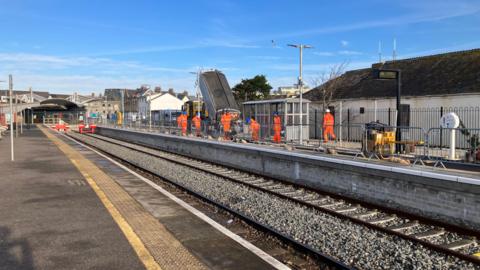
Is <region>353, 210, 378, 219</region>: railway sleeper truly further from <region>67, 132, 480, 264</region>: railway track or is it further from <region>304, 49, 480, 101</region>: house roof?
<region>304, 49, 480, 101</region>: house roof

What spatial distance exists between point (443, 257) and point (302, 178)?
700 centimetres

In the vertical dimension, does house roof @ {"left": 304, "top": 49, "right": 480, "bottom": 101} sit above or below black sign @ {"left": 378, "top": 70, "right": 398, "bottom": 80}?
above

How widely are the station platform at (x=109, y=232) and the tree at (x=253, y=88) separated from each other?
5469 centimetres

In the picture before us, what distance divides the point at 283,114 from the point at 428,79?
11.0 metres

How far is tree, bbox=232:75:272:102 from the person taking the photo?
2571 inches

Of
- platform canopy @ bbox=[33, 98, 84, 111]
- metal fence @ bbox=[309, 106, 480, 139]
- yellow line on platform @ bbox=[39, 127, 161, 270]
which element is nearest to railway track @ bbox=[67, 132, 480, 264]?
yellow line on platform @ bbox=[39, 127, 161, 270]

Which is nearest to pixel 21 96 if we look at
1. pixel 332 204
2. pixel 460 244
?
pixel 332 204

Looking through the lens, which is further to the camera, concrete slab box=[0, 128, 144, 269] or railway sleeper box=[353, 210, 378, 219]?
railway sleeper box=[353, 210, 378, 219]

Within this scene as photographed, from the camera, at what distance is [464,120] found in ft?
72.7

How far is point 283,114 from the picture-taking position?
23438 mm

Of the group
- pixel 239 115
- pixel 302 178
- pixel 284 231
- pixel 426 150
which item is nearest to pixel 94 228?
pixel 284 231

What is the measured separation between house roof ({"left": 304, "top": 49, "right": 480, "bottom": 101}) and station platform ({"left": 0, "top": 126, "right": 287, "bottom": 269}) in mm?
18056

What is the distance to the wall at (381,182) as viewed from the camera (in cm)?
791

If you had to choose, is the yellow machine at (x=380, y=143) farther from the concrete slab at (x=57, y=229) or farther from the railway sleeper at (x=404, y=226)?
the concrete slab at (x=57, y=229)
